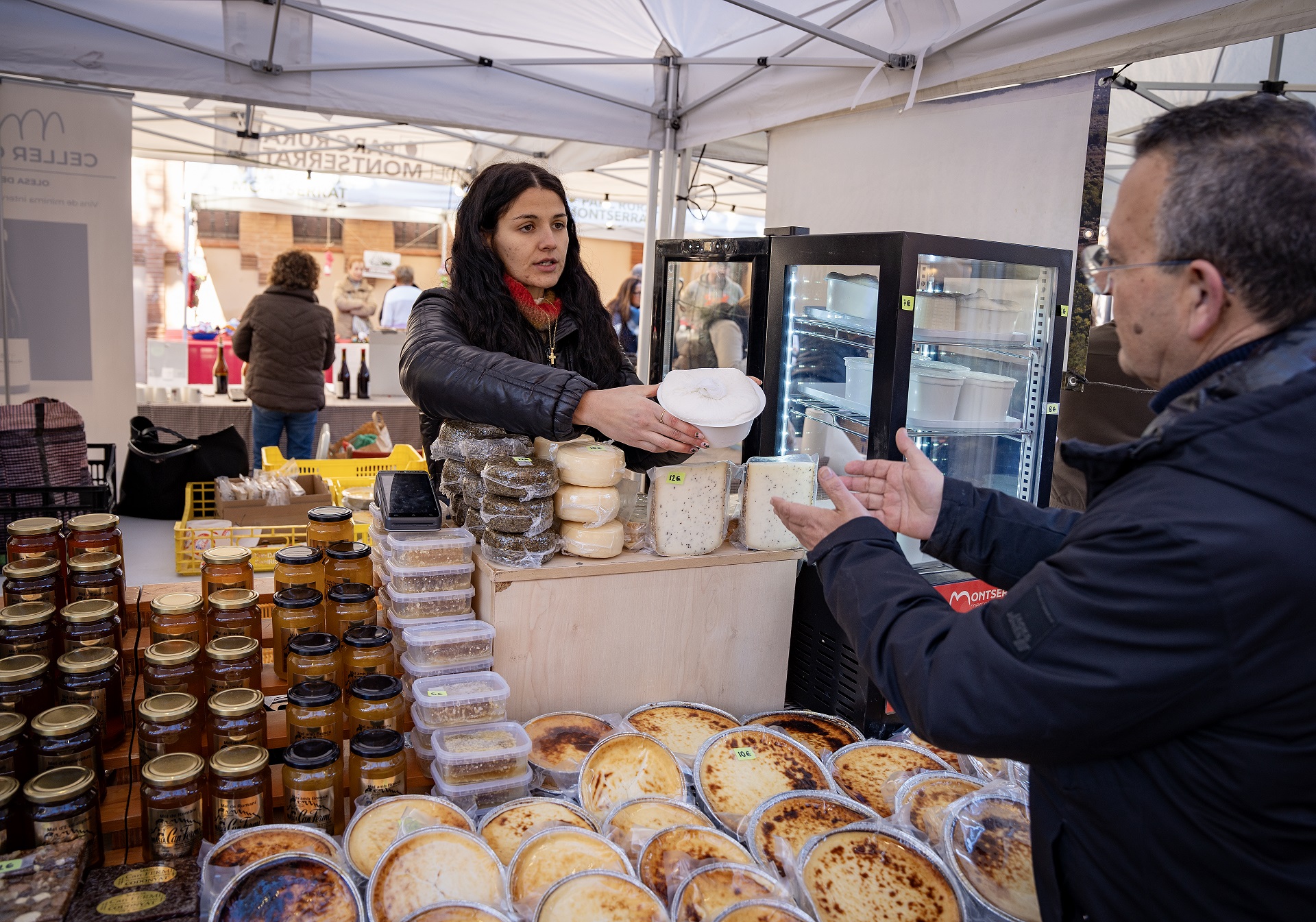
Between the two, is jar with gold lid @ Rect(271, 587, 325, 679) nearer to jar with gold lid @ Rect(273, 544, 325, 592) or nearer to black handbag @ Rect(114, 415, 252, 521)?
jar with gold lid @ Rect(273, 544, 325, 592)

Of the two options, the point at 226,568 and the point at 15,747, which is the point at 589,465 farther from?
the point at 15,747

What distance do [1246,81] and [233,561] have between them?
506cm

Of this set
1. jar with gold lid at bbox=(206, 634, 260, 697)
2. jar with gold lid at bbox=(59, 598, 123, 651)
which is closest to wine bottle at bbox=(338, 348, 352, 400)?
jar with gold lid at bbox=(59, 598, 123, 651)

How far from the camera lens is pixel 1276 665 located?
970 millimetres

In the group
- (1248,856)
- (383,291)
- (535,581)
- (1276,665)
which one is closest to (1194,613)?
(1276,665)

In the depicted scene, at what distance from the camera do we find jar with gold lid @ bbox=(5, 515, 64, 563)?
191cm

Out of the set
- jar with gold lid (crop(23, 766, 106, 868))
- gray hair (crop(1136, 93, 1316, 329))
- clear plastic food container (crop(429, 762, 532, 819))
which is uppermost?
gray hair (crop(1136, 93, 1316, 329))

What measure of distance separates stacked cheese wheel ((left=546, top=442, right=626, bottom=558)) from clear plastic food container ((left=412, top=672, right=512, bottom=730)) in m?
0.37

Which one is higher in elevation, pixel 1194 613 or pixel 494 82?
pixel 494 82

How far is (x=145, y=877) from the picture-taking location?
55.9 inches

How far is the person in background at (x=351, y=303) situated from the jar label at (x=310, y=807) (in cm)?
1043

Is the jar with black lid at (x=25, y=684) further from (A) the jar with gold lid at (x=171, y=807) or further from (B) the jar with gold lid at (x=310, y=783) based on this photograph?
(B) the jar with gold lid at (x=310, y=783)

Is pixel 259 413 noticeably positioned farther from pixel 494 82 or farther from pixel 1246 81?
pixel 1246 81

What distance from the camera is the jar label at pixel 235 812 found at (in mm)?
1540
